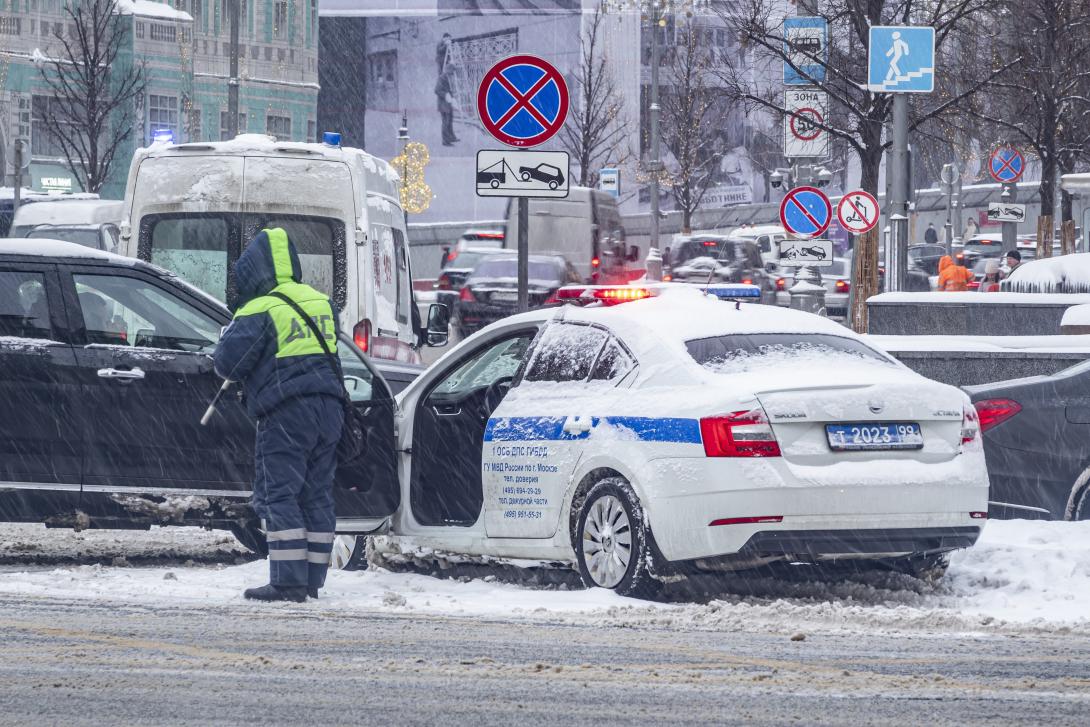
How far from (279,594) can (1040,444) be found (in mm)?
4413

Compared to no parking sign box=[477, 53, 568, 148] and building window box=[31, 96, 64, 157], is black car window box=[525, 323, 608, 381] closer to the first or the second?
no parking sign box=[477, 53, 568, 148]

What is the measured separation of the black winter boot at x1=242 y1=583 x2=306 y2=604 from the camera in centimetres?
833

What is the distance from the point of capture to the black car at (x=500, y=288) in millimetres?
30750

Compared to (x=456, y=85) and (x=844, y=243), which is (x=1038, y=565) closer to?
(x=844, y=243)

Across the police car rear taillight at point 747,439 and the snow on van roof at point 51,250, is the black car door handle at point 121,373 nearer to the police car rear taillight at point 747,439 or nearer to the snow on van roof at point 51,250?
the snow on van roof at point 51,250

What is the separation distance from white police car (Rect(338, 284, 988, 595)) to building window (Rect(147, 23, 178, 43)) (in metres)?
69.5

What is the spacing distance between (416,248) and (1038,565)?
6137 centimetres

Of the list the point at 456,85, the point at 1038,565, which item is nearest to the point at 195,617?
the point at 1038,565

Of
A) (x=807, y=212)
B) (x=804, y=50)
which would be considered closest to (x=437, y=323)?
(x=807, y=212)

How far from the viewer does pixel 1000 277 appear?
30.1m

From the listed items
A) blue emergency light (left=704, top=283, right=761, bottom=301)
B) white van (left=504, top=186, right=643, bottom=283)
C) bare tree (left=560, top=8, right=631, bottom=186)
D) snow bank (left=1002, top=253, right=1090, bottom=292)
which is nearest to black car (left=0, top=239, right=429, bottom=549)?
blue emergency light (left=704, top=283, right=761, bottom=301)

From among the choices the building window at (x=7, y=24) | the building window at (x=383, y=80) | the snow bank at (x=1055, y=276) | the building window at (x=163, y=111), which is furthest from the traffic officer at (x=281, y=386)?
the building window at (x=383, y=80)

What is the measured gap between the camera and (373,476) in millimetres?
9266

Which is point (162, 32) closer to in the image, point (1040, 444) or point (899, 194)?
point (899, 194)
